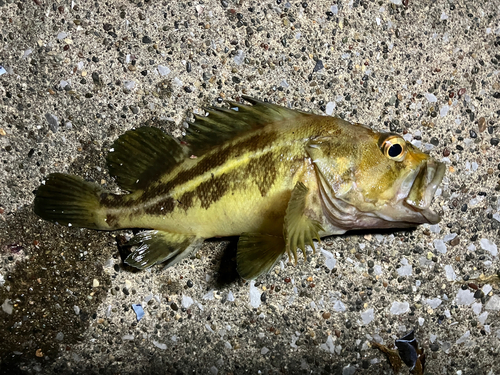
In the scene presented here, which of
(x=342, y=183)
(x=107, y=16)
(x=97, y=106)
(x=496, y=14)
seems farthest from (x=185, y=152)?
(x=496, y=14)

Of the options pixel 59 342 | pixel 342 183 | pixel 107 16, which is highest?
pixel 107 16

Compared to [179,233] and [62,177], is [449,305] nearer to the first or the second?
[179,233]

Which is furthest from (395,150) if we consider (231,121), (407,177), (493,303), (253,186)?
(493,303)

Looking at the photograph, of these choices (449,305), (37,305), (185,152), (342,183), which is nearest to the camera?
(342,183)

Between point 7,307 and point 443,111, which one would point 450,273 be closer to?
point 443,111

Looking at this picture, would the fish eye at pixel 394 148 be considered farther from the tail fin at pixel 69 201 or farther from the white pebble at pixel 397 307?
the tail fin at pixel 69 201

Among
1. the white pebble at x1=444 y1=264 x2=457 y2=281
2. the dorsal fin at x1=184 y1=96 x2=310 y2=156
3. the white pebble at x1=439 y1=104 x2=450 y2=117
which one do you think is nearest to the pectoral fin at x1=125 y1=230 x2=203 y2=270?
the dorsal fin at x1=184 y1=96 x2=310 y2=156

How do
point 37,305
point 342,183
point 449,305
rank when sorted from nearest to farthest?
1. point 342,183
2. point 37,305
3. point 449,305

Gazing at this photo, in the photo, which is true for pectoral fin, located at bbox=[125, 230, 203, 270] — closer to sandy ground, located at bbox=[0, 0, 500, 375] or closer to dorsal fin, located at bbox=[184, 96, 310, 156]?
sandy ground, located at bbox=[0, 0, 500, 375]

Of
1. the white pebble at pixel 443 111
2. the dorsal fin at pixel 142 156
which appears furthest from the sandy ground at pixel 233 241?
the dorsal fin at pixel 142 156
